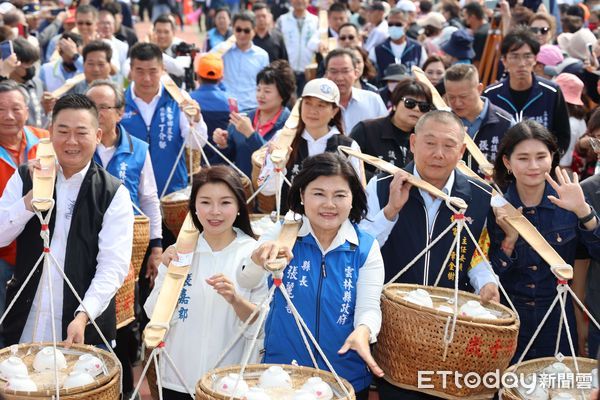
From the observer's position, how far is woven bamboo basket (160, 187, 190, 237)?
549 cm

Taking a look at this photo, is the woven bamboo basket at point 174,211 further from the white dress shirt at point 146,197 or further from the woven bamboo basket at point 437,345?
the woven bamboo basket at point 437,345

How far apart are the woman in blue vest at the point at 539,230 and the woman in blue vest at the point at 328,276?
70 centimetres

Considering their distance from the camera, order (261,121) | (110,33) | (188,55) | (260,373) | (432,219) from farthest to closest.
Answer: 1. (110,33)
2. (188,55)
3. (261,121)
4. (432,219)
5. (260,373)

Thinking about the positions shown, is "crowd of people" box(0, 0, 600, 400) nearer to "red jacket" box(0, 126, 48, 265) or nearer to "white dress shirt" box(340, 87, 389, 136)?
"red jacket" box(0, 126, 48, 265)

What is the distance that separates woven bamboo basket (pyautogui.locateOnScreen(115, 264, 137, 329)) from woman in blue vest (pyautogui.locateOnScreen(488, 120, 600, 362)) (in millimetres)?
1732

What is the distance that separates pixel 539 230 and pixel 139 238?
1946 millimetres

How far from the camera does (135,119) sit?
20.1 ft

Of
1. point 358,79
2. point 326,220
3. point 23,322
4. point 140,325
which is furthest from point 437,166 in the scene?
point 358,79

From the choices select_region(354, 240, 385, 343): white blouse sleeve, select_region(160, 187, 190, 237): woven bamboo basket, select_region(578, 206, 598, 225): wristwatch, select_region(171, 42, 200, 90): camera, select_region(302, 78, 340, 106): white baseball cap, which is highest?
select_region(171, 42, 200, 90): camera

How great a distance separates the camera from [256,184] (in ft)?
18.4

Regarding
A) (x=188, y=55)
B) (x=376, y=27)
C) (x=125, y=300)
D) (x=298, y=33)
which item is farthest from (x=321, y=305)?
(x=298, y=33)

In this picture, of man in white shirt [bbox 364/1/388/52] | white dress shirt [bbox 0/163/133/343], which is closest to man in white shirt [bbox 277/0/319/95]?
man in white shirt [bbox 364/1/388/52]

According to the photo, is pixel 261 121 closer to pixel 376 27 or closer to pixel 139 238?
pixel 139 238

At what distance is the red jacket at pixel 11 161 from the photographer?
4.28 meters
